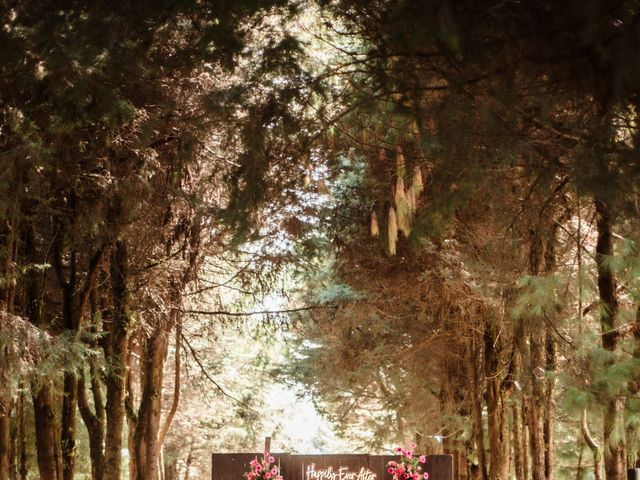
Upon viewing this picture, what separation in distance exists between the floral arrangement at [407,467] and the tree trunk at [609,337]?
741 cm

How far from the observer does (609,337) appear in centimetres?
853

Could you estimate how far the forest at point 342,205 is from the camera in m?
6.12

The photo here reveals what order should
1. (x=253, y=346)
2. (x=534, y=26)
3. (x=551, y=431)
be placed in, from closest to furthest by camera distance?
(x=534, y=26) → (x=551, y=431) → (x=253, y=346)

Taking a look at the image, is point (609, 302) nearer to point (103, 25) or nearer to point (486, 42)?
point (486, 42)

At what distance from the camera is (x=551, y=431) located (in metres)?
13.7

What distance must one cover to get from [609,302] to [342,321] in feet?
32.6

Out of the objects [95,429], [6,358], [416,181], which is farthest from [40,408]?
[416,181]

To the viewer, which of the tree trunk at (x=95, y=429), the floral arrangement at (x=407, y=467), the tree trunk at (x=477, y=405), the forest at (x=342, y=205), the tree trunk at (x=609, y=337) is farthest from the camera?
the tree trunk at (x=477, y=405)

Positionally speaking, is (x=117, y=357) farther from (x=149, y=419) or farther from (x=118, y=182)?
(x=118, y=182)

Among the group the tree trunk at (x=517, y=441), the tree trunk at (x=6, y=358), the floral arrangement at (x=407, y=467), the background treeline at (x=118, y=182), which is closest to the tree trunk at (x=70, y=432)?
the background treeline at (x=118, y=182)

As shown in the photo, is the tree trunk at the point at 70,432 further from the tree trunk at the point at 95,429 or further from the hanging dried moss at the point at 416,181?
the hanging dried moss at the point at 416,181

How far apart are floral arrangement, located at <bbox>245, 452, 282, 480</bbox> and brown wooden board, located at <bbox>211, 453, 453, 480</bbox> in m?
0.23

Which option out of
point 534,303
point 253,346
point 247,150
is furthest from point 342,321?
point 253,346

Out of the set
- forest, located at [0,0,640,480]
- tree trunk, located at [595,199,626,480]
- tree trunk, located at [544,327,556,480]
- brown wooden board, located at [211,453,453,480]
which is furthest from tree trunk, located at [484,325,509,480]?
tree trunk, located at [595,199,626,480]
